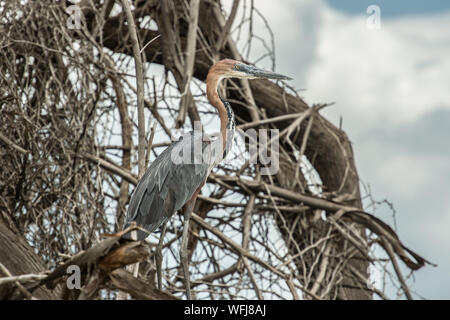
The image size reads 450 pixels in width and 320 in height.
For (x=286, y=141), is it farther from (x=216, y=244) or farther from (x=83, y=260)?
(x=83, y=260)

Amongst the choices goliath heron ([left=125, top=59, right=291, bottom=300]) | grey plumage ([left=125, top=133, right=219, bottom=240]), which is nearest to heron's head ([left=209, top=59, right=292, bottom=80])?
goliath heron ([left=125, top=59, right=291, bottom=300])

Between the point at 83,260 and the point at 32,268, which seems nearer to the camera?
the point at 83,260

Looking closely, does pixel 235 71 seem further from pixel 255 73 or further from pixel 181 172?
pixel 181 172

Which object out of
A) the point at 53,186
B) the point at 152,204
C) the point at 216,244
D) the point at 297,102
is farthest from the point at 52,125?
the point at 297,102

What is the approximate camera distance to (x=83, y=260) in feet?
7.04

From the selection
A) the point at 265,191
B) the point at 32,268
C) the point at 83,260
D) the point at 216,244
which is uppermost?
the point at 265,191

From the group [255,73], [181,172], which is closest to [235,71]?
[255,73]

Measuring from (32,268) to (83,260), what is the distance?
0.98 m

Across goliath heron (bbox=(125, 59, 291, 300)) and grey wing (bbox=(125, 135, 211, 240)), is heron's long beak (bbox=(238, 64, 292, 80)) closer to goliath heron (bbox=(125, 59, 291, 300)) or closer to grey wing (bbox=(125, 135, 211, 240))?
goliath heron (bbox=(125, 59, 291, 300))

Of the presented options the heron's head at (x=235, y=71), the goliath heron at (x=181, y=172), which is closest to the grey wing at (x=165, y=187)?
the goliath heron at (x=181, y=172)

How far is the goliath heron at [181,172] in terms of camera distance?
10.5ft

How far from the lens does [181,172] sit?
3314 mm

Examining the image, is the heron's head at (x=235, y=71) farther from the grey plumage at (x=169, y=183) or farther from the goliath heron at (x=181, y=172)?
the grey plumage at (x=169, y=183)
